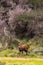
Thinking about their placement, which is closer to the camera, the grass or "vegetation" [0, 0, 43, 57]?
the grass

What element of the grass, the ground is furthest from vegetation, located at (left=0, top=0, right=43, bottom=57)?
the grass

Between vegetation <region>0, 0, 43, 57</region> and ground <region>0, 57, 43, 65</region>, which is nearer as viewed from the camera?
ground <region>0, 57, 43, 65</region>

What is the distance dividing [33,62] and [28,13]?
9.70 meters

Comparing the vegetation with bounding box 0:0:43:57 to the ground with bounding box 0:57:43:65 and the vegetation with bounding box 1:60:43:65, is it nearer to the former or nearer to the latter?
the ground with bounding box 0:57:43:65

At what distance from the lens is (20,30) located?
97.5 feet

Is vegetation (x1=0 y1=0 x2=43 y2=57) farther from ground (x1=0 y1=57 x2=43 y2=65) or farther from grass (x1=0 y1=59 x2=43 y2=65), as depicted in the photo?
grass (x1=0 y1=59 x2=43 y2=65)

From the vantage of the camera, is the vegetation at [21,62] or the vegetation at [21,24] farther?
the vegetation at [21,24]

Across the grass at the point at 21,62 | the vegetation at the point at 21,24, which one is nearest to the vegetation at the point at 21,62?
the grass at the point at 21,62

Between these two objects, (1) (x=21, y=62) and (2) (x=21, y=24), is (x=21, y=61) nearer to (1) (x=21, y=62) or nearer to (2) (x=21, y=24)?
(1) (x=21, y=62)

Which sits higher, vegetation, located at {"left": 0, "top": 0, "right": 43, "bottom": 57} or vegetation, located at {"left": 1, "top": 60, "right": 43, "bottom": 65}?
vegetation, located at {"left": 1, "top": 60, "right": 43, "bottom": 65}

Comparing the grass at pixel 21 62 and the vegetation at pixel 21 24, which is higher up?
the grass at pixel 21 62

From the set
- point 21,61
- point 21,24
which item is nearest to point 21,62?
point 21,61

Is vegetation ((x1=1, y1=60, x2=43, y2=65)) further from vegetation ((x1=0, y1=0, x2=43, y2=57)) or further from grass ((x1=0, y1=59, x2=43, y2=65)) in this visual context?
vegetation ((x1=0, y1=0, x2=43, y2=57))

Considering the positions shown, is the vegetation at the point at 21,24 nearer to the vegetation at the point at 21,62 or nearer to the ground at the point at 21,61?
the ground at the point at 21,61
